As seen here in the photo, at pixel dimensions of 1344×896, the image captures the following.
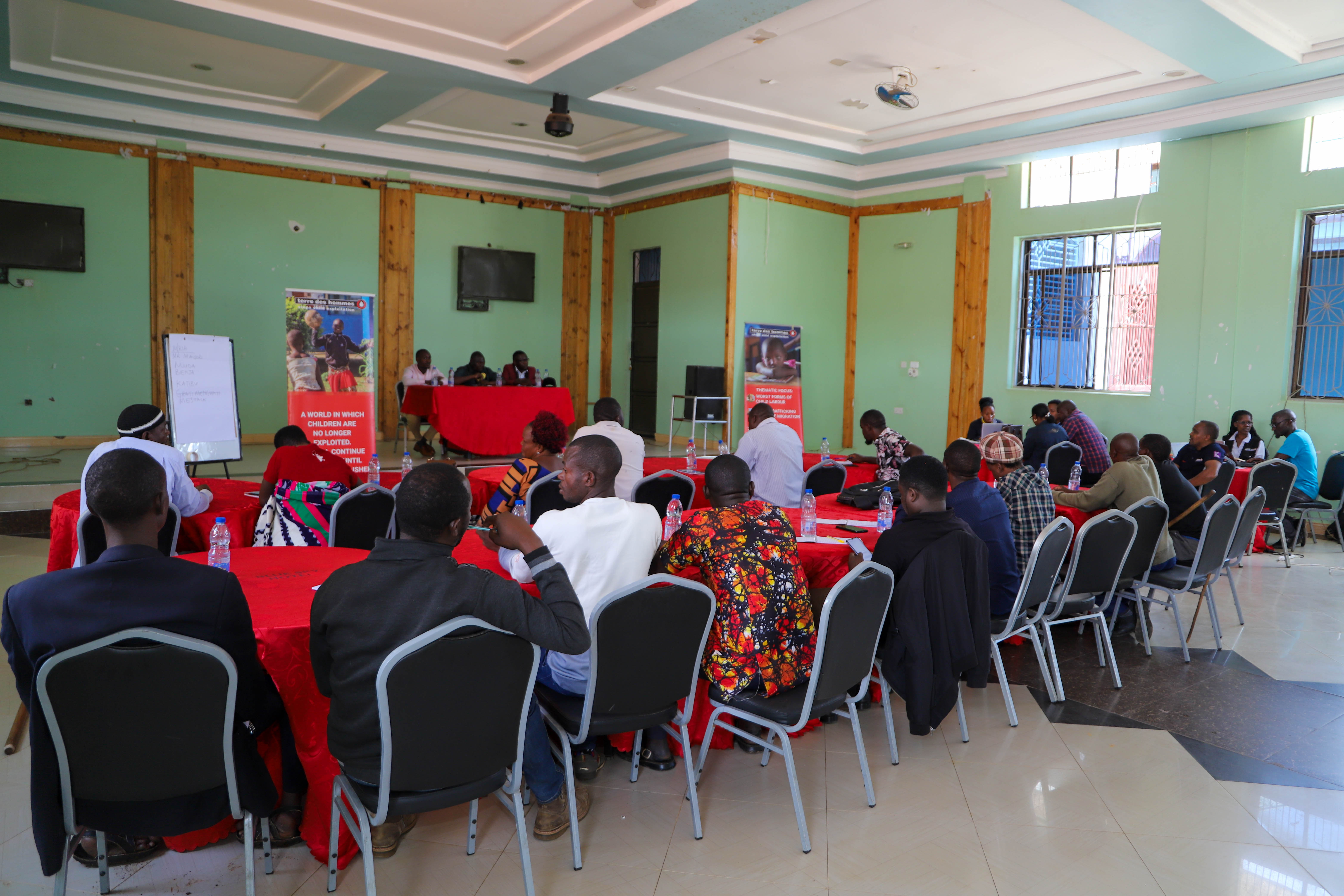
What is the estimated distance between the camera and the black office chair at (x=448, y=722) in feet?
5.94

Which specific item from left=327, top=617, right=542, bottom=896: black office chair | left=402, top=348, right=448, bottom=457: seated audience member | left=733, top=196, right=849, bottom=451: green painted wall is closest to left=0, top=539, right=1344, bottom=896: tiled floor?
left=327, top=617, right=542, bottom=896: black office chair

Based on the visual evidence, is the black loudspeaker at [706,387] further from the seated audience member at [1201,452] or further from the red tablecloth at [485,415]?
the seated audience member at [1201,452]

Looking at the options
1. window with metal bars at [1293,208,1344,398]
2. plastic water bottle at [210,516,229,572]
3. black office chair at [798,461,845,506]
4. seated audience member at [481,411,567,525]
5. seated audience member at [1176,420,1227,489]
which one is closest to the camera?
plastic water bottle at [210,516,229,572]

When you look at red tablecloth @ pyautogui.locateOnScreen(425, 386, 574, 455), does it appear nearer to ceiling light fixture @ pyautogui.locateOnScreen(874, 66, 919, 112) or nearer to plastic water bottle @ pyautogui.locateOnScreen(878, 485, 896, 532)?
ceiling light fixture @ pyautogui.locateOnScreen(874, 66, 919, 112)

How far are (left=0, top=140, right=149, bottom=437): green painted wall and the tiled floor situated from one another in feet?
24.9

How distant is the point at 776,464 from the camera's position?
5.00 metres

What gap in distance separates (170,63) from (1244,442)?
34.8 ft

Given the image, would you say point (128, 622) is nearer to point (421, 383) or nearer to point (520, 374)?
point (421, 383)

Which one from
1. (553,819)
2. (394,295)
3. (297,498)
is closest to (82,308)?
(394,295)

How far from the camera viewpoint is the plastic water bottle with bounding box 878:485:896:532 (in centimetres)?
376

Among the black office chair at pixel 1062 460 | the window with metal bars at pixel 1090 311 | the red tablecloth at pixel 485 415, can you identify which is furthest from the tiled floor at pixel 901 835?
the window with metal bars at pixel 1090 311

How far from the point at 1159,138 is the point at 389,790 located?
9651 millimetres

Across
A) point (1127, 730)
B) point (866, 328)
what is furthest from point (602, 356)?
point (1127, 730)

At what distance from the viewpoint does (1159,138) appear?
865 cm
